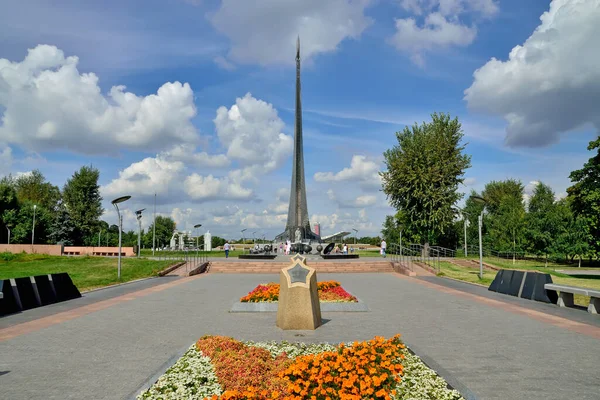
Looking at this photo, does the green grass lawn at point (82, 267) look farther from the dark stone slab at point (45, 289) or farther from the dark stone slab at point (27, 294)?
the dark stone slab at point (27, 294)

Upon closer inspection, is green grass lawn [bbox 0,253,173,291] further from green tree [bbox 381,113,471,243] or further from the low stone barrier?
green tree [bbox 381,113,471,243]

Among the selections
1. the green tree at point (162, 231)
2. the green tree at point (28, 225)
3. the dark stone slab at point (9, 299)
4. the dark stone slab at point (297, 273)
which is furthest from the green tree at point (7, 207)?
the dark stone slab at point (297, 273)

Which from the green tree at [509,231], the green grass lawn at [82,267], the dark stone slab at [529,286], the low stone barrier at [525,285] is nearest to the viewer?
the low stone barrier at [525,285]

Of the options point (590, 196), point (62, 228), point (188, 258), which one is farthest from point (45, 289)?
point (62, 228)

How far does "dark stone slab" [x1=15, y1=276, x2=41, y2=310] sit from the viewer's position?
12.3 meters

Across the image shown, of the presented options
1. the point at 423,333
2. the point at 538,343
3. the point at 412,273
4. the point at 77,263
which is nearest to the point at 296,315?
the point at 423,333

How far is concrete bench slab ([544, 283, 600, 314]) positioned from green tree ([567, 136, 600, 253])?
14273mm

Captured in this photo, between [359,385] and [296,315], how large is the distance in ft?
15.8

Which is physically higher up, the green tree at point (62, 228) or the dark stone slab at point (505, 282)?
the green tree at point (62, 228)

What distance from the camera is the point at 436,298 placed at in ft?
48.9

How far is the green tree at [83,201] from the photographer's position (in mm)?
60281

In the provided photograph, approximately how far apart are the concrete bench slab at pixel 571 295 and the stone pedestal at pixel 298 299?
720cm

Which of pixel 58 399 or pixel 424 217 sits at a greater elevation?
pixel 424 217

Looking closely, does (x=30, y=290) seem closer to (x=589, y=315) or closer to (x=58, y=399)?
(x=58, y=399)
